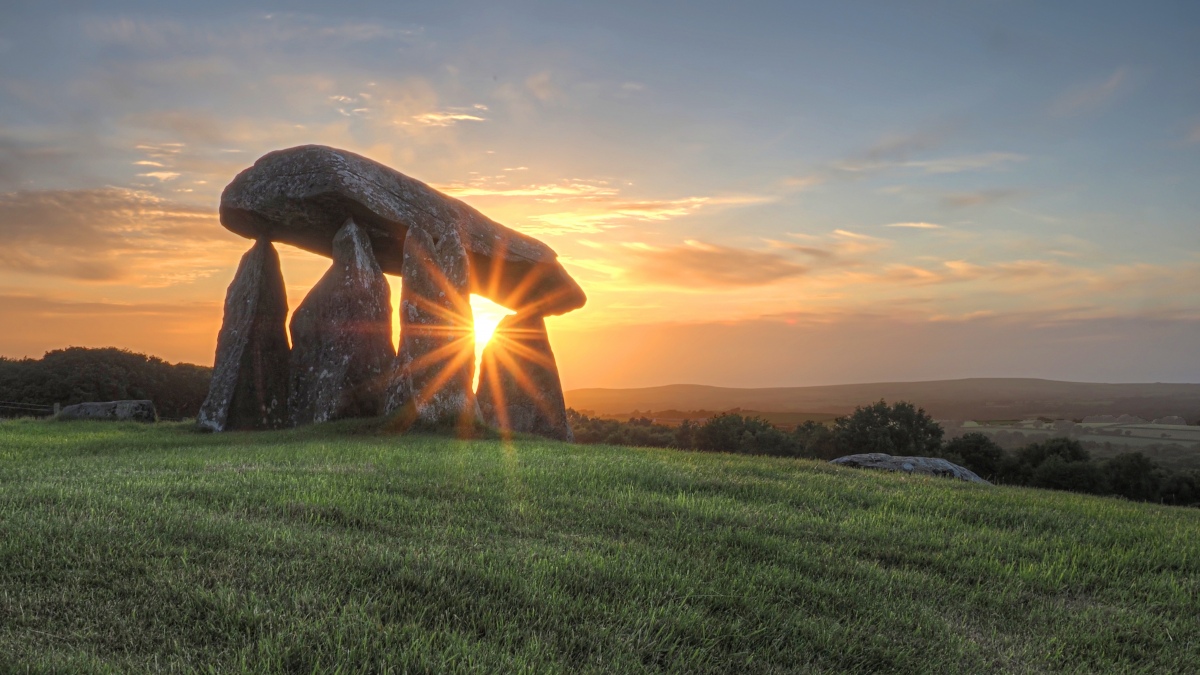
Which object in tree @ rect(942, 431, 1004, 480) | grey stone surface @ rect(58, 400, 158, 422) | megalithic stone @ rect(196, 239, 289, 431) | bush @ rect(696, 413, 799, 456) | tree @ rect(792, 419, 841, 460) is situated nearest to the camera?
megalithic stone @ rect(196, 239, 289, 431)

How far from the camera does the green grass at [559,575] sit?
4504 millimetres

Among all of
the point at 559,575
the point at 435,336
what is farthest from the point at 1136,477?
the point at 559,575

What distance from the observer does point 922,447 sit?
76.8 feet

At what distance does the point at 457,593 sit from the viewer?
5137 millimetres

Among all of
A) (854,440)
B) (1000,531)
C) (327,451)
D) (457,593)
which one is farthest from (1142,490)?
(457,593)

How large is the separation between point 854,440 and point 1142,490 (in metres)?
7.33

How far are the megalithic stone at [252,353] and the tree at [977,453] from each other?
18.5m

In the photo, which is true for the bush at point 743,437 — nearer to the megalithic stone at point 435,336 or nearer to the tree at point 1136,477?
the tree at point 1136,477

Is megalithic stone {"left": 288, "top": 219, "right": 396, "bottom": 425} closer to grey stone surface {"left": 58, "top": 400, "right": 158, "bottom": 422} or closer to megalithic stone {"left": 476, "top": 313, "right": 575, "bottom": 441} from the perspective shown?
megalithic stone {"left": 476, "top": 313, "right": 575, "bottom": 441}

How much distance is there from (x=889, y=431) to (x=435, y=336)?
47.2 ft

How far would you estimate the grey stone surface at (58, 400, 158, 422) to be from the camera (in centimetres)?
2052

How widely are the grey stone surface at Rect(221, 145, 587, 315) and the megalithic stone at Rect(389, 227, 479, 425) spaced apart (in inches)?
23.1

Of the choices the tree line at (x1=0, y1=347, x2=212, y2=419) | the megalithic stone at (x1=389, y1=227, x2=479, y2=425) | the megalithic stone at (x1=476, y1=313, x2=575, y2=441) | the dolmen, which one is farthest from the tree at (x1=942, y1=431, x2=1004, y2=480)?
the tree line at (x1=0, y1=347, x2=212, y2=419)

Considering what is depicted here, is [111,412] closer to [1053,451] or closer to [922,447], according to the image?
[922,447]
